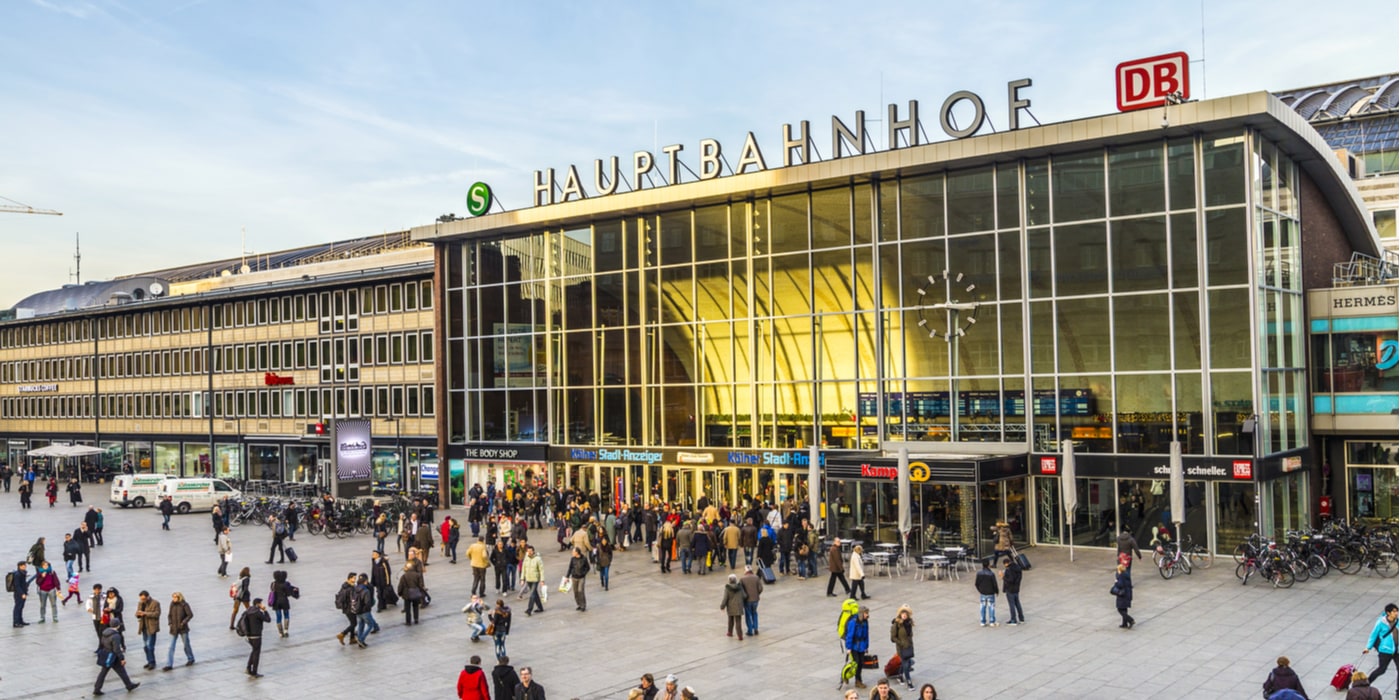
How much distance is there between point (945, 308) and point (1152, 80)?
923 centimetres

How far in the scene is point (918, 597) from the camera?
95.2ft

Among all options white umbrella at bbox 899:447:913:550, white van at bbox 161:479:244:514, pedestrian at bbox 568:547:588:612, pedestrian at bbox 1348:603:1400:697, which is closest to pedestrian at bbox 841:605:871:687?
pedestrian at bbox 1348:603:1400:697

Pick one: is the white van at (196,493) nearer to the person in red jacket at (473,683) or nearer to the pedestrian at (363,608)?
the pedestrian at (363,608)

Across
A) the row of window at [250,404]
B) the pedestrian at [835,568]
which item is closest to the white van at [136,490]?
the row of window at [250,404]

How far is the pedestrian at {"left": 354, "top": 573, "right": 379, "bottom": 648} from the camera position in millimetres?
23922

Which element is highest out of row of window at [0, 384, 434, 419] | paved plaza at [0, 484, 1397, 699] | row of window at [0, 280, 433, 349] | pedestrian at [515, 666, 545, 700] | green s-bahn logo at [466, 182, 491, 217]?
green s-bahn logo at [466, 182, 491, 217]

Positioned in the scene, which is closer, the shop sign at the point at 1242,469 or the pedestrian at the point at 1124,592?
the pedestrian at the point at 1124,592

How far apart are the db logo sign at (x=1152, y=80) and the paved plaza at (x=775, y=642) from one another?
13.5 meters

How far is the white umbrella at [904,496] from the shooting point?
3247cm

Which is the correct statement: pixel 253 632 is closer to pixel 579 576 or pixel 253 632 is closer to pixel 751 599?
pixel 579 576

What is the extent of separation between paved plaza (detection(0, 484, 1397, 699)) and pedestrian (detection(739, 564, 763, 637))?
0.32 meters

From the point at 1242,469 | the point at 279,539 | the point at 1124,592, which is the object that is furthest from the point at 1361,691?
the point at 279,539

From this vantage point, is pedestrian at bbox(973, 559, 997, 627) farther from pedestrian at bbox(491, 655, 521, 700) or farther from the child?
the child

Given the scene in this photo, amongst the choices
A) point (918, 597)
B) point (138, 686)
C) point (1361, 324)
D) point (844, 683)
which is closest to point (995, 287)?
point (1361, 324)
